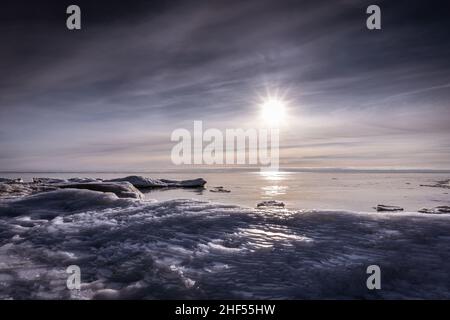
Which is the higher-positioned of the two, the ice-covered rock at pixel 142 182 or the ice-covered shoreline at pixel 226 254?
the ice-covered shoreline at pixel 226 254

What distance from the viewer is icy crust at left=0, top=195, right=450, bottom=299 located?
15.9ft

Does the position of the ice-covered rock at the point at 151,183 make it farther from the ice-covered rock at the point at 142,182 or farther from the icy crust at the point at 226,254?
the icy crust at the point at 226,254

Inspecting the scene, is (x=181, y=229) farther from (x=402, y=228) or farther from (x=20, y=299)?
(x=402, y=228)

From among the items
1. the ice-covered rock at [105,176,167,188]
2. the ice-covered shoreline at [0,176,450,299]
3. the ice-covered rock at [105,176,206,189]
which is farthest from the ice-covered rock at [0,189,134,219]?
the ice-covered rock at [105,176,167,188]

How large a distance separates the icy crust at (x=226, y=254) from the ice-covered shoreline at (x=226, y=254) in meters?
0.02

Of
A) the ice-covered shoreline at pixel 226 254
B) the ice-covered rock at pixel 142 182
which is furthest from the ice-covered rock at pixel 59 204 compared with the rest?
the ice-covered rock at pixel 142 182

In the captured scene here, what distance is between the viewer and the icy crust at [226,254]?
4.85 m

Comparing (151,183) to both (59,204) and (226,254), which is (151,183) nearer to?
(59,204)

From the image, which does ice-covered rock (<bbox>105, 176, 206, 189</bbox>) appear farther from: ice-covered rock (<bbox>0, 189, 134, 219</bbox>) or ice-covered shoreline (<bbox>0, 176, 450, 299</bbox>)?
ice-covered shoreline (<bbox>0, 176, 450, 299</bbox>)

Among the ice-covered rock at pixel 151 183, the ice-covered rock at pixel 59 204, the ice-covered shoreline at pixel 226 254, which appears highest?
the ice-covered rock at pixel 59 204

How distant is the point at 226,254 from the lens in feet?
20.6

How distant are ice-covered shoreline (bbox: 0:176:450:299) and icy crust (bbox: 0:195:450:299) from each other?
19mm

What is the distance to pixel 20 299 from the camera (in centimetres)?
452

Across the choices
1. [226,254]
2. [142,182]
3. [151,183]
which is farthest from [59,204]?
[151,183]
